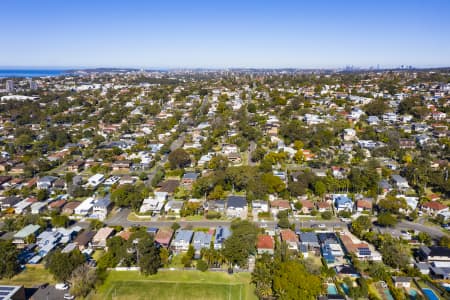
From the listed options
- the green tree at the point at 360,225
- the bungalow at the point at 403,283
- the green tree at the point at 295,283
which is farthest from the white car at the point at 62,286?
the green tree at the point at 360,225

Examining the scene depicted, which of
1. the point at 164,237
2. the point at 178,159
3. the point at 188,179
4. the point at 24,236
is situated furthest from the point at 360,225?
the point at 24,236

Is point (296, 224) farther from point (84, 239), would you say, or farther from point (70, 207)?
point (70, 207)

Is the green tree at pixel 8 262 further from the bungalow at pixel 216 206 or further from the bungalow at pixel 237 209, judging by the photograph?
the bungalow at pixel 237 209

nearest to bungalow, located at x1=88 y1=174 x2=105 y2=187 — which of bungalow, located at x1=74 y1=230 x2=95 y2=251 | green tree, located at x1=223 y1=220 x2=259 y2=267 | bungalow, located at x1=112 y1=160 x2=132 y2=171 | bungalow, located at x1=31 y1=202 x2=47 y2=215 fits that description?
bungalow, located at x1=112 y1=160 x2=132 y2=171

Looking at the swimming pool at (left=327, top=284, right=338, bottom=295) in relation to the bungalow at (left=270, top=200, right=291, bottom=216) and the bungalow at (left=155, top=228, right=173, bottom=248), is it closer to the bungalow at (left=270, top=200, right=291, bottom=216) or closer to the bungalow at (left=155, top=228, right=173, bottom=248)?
the bungalow at (left=270, top=200, right=291, bottom=216)

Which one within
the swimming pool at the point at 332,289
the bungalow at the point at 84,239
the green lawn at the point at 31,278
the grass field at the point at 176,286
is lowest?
the green lawn at the point at 31,278

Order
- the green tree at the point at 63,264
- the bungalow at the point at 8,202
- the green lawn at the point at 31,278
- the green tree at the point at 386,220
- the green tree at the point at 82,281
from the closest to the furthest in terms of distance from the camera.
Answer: the green tree at the point at 82,281 < the green tree at the point at 63,264 < the green lawn at the point at 31,278 < the green tree at the point at 386,220 < the bungalow at the point at 8,202
